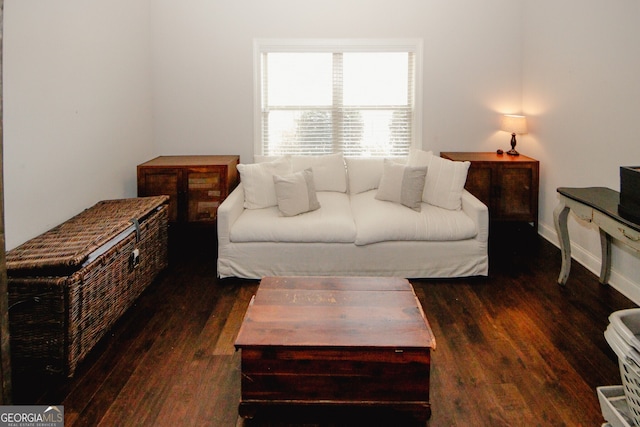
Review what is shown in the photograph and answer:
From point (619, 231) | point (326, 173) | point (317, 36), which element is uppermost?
point (317, 36)

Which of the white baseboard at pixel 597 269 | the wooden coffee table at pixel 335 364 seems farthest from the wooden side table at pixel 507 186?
the wooden coffee table at pixel 335 364

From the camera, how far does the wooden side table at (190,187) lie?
4.95 meters

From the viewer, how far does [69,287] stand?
2.69 metres

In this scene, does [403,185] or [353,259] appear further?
[403,185]

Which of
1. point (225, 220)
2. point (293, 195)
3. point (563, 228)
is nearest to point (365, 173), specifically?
point (293, 195)

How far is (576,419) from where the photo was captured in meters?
2.40

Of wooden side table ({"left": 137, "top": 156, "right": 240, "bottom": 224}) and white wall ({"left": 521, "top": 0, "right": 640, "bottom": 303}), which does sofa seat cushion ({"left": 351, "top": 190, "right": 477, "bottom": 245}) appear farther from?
wooden side table ({"left": 137, "top": 156, "right": 240, "bottom": 224})

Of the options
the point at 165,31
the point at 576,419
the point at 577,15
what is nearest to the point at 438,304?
the point at 576,419

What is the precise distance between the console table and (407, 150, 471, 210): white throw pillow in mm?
812

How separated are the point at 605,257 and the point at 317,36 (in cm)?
337

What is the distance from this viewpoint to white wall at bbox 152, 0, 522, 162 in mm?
5457

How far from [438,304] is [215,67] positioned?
11.0 ft

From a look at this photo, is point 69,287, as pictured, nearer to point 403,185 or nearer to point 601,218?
point 403,185

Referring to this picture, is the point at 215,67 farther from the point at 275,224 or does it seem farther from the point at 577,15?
the point at 577,15
